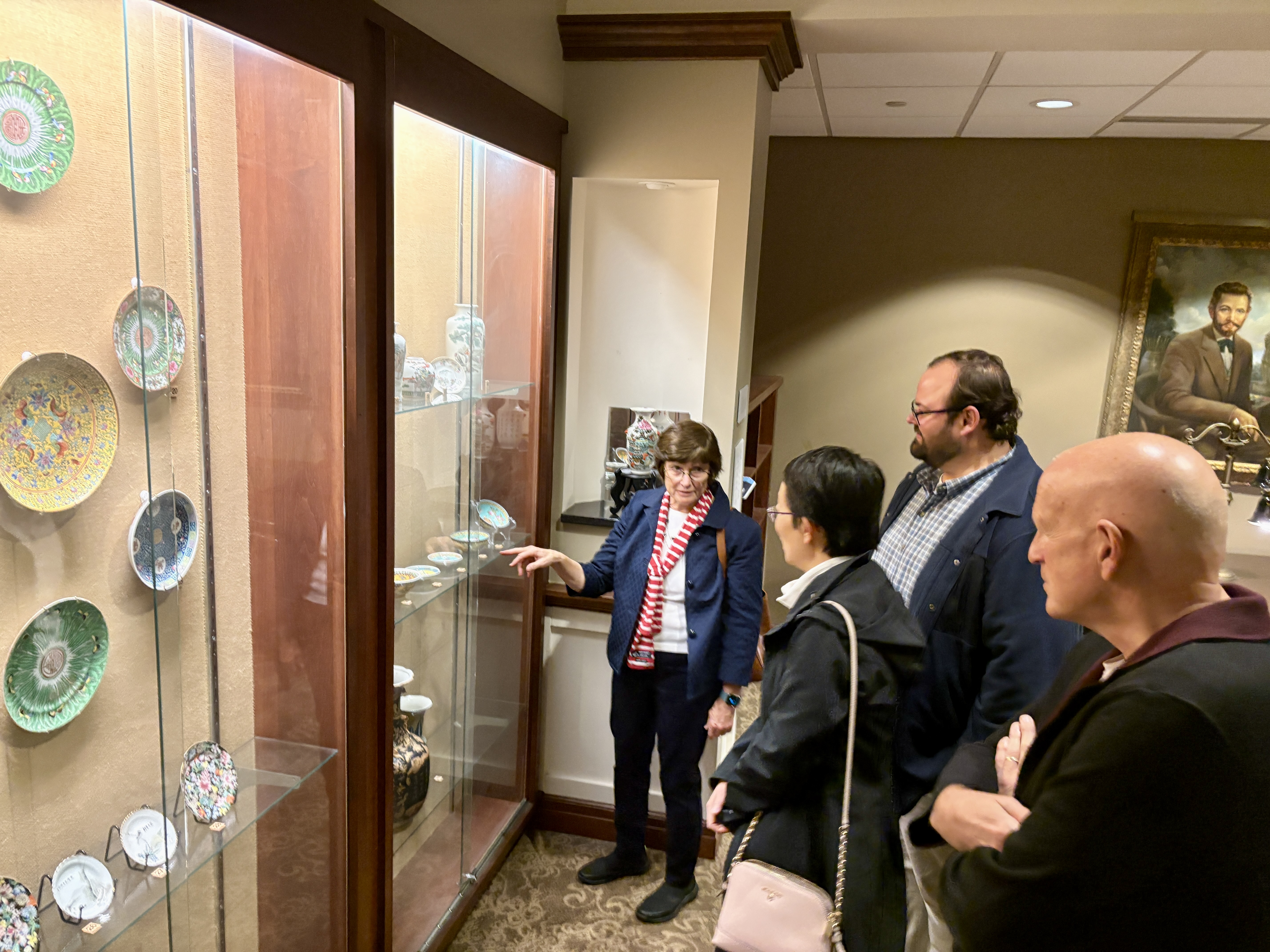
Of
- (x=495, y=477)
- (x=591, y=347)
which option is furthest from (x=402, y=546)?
(x=591, y=347)

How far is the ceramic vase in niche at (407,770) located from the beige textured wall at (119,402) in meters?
0.50

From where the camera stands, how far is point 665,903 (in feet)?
7.95

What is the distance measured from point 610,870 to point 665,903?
209 mm

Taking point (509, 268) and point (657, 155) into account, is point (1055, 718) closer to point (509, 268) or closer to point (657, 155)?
point (509, 268)

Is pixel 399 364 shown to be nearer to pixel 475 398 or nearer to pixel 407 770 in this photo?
pixel 475 398

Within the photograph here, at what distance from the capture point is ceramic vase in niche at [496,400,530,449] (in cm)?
233

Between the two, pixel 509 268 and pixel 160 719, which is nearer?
pixel 160 719

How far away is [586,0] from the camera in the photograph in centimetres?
239

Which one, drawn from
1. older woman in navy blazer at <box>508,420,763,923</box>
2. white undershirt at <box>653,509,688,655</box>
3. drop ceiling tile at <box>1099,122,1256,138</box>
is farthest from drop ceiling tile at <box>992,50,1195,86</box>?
white undershirt at <box>653,509,688,655</box>

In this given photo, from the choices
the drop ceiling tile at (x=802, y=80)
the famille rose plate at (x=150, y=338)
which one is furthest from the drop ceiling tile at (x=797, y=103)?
the famille rose plate at (x=150, y=338)

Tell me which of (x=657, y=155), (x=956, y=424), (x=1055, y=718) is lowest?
(x=1055, y=718)

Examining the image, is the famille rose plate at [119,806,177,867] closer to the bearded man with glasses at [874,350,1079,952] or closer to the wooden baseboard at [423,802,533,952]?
the wooden baseboard at [423,802,533,952]

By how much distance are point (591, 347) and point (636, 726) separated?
3.63 feet

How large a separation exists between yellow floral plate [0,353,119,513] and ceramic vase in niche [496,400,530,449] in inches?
46.4
